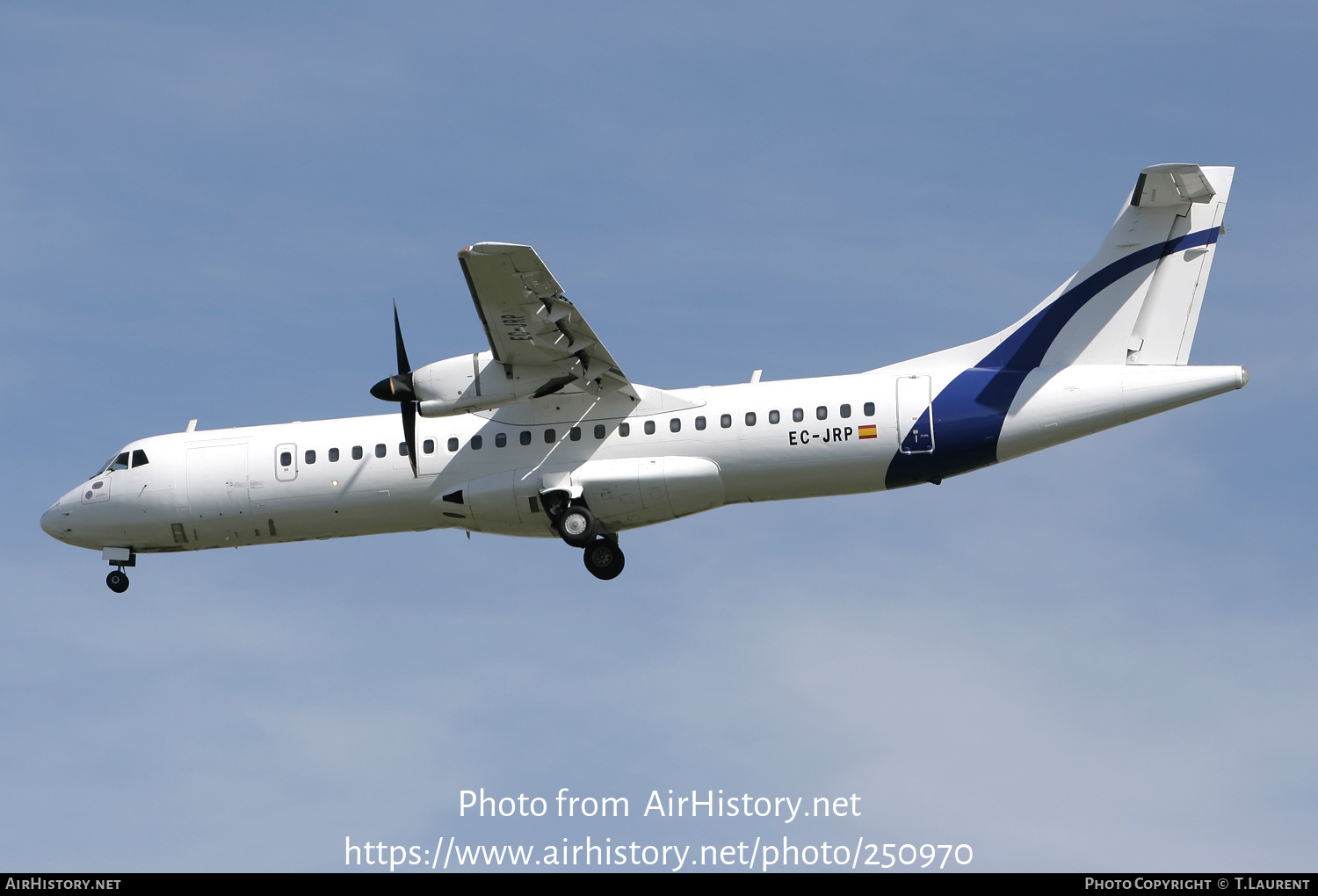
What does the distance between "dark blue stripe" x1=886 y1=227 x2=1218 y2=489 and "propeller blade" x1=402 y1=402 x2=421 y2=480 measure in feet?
27.5

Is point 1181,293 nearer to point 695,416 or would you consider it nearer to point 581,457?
point 695,416

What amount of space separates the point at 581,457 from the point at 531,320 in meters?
3.05

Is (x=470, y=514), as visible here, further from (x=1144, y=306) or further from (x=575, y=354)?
(x=1144, y=306)

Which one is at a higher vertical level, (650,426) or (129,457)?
(650,426)

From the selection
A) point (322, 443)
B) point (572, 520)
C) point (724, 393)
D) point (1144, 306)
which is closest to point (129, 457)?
point (322, 443)

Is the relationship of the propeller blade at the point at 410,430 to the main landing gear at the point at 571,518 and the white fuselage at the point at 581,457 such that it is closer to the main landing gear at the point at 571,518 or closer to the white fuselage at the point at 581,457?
the white fuselage at the point at 581,457

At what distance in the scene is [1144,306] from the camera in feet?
91.5

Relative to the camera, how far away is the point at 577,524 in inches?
1123

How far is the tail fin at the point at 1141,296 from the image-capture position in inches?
1091

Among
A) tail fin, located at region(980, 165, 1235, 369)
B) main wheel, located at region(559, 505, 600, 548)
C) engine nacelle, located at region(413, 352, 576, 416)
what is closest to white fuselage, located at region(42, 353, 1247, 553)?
main wheel, located at region(559, 505, 600, 548)

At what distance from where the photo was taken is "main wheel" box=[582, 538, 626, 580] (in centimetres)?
2978

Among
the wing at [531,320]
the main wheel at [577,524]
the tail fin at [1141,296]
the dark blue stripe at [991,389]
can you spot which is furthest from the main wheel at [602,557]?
the tail fin at [1141,296]

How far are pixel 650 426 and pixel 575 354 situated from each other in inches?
74.8

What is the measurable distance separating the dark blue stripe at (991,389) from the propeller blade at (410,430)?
8.37 meters
